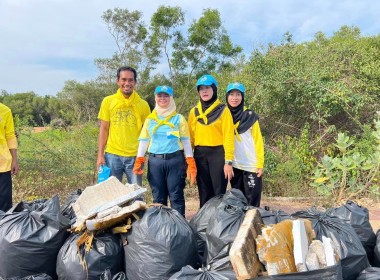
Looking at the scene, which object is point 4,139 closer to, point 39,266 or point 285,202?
point 39,266

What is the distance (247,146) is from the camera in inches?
Result: 129

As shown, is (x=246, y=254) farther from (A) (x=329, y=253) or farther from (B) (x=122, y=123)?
(B) (x=122, y=123)

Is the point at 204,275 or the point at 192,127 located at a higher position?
the point at 192,127

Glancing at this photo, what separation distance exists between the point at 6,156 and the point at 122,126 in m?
1.17

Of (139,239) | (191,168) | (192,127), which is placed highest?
(192,127)

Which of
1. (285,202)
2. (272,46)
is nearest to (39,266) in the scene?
(285,202)

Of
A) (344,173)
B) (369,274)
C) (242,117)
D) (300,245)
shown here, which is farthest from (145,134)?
(344,173)

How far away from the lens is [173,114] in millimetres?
3186

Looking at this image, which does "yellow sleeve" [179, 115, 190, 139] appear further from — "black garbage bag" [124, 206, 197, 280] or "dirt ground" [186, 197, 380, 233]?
"dirt ground" [186, 197, 380, 233]

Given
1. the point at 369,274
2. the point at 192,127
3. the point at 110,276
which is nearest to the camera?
the point at 369,274

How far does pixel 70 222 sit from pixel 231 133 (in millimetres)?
1615

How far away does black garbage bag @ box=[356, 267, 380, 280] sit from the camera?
197 centimetres

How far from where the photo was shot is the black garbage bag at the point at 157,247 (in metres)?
2.15

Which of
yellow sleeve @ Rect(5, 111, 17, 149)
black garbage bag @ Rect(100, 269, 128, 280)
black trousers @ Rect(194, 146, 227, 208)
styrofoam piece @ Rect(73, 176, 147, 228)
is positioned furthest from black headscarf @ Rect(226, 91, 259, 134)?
yellow sleeve @ Rect(5, 111, 17, 149)
